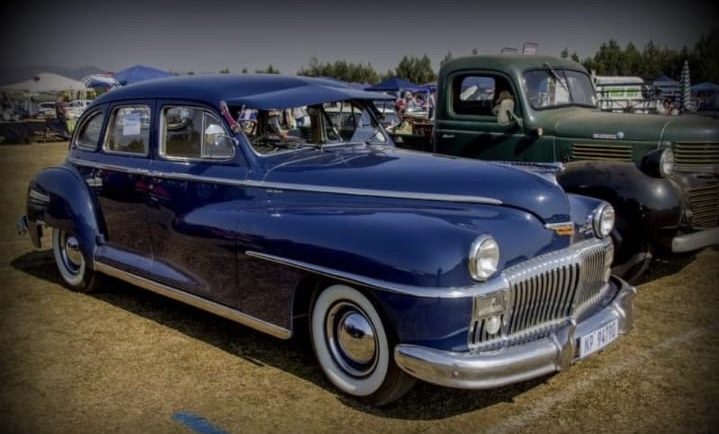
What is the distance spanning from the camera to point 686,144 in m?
5.80

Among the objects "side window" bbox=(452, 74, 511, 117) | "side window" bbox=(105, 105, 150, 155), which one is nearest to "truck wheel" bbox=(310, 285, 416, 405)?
"side window" bbox=(105, 105, 150, 155)

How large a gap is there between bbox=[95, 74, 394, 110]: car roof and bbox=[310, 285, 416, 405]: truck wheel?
1.43 metres

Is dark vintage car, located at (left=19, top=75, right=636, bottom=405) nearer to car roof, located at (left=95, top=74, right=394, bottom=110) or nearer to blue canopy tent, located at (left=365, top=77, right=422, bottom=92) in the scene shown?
car roof, located at (left=95, top=74, right=394, bottom=110)

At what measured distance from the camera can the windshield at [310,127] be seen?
4219mm

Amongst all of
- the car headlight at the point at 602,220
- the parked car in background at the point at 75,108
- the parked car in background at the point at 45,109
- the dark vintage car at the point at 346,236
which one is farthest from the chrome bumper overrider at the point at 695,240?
the parked car in background at the point at 45,109

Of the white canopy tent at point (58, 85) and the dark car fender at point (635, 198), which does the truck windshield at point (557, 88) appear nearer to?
the dark car fender at point (635, 198)

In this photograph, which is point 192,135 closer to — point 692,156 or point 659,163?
point 659,163

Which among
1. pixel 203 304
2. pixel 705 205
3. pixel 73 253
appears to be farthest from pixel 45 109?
pixel 705 205

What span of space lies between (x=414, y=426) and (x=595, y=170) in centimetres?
298

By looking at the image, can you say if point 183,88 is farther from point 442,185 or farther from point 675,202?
point 675,202

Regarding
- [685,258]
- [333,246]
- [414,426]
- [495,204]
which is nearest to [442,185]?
[495,204]

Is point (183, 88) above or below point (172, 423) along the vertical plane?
above

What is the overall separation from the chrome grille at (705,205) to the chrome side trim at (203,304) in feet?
12.4

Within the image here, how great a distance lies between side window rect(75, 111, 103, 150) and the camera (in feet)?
17.2
